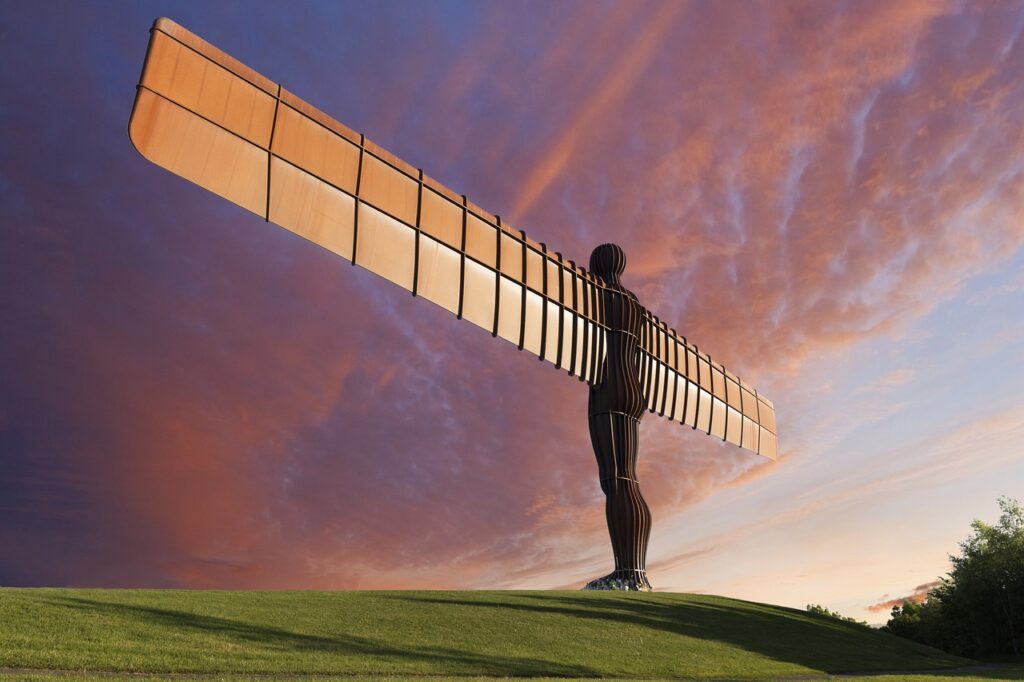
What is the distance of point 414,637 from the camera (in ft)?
61.0

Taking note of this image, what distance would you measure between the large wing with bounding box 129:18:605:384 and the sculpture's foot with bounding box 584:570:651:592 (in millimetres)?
8267

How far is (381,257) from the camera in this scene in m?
21.4

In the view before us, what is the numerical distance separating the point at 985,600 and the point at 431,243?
39.0 m

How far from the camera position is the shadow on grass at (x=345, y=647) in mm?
16219

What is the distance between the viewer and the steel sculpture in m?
17.9

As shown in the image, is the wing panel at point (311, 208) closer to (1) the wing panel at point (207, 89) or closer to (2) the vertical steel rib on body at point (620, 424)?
(1) the wing panel at point (207, 89)

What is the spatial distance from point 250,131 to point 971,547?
49.1 metres

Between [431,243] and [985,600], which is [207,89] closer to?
[431,243]

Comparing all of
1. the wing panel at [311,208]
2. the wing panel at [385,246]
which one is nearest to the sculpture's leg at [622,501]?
the wing panel at [385,246]

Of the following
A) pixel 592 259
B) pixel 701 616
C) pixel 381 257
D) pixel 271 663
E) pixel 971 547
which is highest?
pixel 592 259

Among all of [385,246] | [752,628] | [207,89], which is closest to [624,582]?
[752,628]

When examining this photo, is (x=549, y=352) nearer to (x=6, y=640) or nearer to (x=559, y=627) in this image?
(x=559, y=627)

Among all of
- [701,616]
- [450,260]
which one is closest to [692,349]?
[701,616]

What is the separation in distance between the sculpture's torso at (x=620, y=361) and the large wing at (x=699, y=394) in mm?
1114
